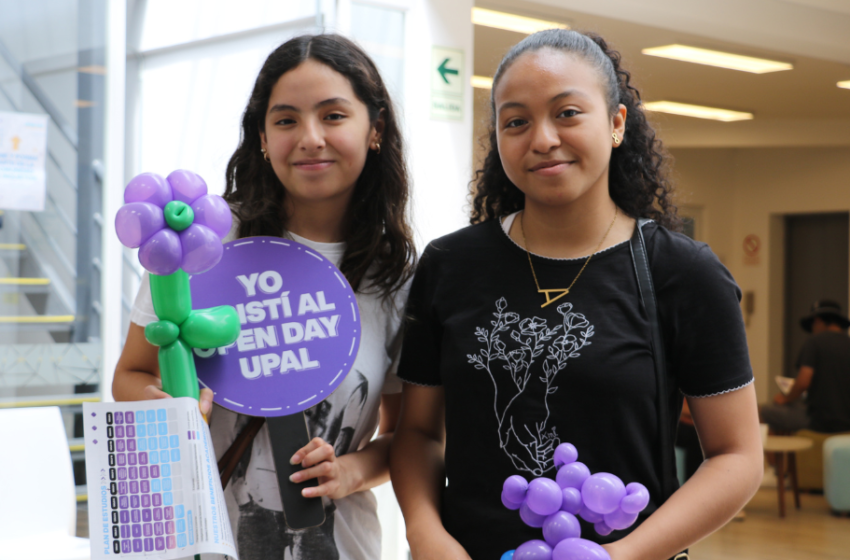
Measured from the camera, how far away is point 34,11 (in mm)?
3945

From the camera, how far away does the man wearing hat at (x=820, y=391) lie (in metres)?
7.00

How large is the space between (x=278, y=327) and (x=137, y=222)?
30 cm

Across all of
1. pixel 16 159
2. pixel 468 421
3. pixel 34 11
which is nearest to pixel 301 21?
pixel 34 11

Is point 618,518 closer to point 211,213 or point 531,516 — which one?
point 531,516

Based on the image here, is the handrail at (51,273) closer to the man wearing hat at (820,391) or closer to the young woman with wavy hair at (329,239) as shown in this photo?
the young woman with wavy hair at (329,239)

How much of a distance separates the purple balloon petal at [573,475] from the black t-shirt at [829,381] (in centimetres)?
684

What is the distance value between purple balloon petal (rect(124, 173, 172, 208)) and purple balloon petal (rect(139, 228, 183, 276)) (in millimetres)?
50

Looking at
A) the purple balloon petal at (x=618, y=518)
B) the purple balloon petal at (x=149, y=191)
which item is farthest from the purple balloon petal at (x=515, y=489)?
the purple balloon petal at (x=149, y=191)

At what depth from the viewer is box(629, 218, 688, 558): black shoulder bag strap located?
1.19 metres

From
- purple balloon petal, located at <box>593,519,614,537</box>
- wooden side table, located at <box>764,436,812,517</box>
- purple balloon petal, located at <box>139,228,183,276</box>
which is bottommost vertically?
wooden side table, located at <box>764,436,812,517</box>

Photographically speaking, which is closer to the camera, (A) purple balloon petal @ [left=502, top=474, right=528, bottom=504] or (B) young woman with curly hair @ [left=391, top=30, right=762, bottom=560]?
(A) purple balloon petal @ [left=502, top=474, right=528, bottom=504]

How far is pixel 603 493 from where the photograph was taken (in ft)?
3.23

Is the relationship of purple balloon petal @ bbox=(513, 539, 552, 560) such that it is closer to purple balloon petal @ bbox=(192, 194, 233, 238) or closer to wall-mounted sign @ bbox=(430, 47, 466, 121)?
purple balloon petal @ bbox=(192, 194, 233, 238)

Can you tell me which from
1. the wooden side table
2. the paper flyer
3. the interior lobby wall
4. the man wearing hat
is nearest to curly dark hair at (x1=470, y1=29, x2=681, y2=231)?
the paper flyer
